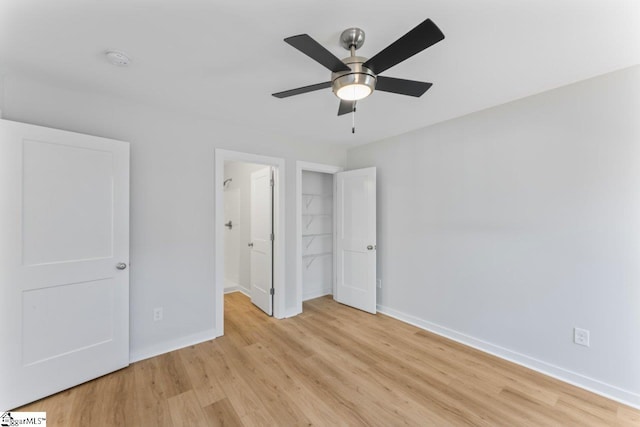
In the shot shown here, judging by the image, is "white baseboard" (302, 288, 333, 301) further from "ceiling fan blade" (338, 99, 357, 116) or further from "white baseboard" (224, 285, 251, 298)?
"ceiling fan blade" (338, 99, 357, 116)

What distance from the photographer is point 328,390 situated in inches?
80.7

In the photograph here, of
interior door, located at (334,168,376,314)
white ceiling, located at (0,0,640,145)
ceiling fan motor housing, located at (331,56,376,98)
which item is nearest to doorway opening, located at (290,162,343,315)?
interior door, located at (334,168,376,314)

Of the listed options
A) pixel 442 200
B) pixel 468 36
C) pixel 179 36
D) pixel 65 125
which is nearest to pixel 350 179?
pixel 442 200

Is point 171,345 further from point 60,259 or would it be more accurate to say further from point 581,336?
point 581,336

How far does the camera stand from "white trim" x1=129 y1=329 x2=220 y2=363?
7.97 ft

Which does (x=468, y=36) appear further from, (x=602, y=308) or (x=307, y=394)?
(x=307, y=394)

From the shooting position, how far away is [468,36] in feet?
5.16

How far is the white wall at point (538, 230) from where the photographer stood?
196cm

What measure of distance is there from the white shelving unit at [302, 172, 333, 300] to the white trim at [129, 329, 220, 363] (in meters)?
1.67

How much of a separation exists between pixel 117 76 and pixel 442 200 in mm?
3247

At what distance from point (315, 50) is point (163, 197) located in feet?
6.94

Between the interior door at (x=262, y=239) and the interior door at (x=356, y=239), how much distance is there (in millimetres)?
1082

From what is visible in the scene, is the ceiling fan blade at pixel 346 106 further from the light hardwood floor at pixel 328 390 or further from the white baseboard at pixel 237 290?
the white baseboard at pixel 237 290

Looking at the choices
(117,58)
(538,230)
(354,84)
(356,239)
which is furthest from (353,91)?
(356,239)
